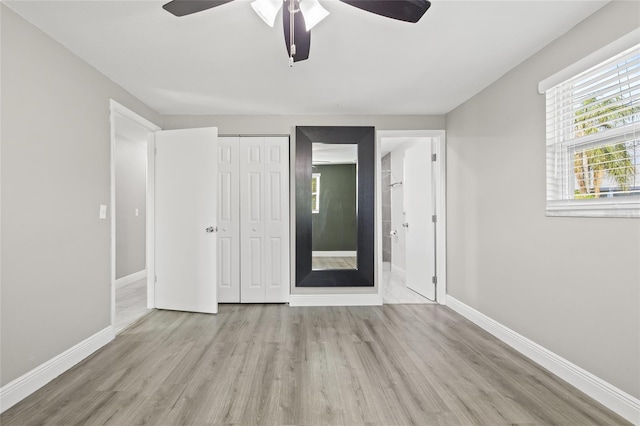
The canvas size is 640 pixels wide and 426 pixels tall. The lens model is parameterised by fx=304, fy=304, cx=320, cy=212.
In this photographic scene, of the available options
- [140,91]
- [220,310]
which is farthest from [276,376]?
Answer: [140,91]

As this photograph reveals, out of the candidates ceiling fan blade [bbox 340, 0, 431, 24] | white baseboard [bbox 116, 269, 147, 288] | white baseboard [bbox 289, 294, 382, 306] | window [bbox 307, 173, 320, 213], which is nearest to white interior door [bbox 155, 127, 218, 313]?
white baseboard [bbox 289, 294, 382, 306]

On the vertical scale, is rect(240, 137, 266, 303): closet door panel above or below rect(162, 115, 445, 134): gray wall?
below

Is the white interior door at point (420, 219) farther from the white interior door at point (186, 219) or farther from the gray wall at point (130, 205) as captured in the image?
the gray wall at point (130, 205)

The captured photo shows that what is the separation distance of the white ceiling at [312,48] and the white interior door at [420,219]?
101cm

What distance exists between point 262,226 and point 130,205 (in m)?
2.79

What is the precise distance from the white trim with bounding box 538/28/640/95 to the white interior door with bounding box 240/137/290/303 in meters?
2.62

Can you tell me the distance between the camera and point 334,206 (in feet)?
12.4

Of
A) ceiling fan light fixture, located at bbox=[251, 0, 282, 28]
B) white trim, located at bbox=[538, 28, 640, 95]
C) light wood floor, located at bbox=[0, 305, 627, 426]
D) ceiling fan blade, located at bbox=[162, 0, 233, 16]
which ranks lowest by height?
light wood floor, located at bbox=[0, 305, 627, 426]

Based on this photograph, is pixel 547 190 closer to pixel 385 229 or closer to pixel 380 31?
pixel 380 31

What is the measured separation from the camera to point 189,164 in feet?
11.5

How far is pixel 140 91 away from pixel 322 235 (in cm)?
246

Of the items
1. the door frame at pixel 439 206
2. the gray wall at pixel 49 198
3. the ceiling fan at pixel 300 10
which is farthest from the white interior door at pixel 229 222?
the ceiling fan at pixel 300 10

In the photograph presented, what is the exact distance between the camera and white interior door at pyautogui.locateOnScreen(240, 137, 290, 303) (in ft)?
12.5

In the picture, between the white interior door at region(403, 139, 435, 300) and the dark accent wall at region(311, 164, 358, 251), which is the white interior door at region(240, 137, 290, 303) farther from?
the white interior door at region(403, 139, 435, 300)
